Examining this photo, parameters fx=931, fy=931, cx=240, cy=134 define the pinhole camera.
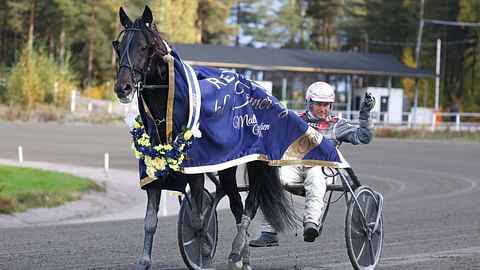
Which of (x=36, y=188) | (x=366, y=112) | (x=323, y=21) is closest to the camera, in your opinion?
(x=366, y=112)

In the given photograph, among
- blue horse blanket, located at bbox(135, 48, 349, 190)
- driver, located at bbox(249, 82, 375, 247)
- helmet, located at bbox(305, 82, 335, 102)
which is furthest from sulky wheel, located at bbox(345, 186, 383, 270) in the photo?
helmet, located at bbox(305, 82, 335, 102)

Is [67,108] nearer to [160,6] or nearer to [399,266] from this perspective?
[160,6]

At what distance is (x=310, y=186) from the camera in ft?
24.8

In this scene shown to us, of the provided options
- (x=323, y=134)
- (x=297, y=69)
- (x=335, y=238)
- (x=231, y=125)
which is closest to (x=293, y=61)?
(x=297, y=69)

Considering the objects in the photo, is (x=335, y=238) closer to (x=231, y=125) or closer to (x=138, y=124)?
(x=231, y=125)

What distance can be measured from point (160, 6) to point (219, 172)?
48.0 metres

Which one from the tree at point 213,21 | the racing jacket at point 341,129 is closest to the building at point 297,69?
the tree at point 213,21

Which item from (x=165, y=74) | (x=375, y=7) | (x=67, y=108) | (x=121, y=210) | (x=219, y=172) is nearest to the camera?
(x=165, y=74)

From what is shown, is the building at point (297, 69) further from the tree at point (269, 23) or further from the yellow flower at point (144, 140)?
the yellow flower at point (144, 140)

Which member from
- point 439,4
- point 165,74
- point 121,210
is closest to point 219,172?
point 165,74

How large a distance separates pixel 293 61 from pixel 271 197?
1974 inches

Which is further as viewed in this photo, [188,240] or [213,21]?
[213,21]

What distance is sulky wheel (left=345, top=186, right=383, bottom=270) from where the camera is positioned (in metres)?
7.52

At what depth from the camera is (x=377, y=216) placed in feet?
26.1
